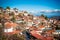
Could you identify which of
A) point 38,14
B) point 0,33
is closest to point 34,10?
point 38,14

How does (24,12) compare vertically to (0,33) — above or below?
above

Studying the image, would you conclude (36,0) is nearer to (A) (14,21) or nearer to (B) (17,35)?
(A) (14,21)

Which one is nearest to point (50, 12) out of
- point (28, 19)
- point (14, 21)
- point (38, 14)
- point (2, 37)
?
point (38, 14)

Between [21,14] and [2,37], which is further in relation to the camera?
[21,14]

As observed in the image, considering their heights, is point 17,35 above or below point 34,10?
below

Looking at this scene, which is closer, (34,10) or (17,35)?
(17,35)

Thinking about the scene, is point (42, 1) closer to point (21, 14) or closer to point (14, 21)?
point (21, 14)

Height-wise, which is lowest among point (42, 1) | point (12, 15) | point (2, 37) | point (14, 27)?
point (2, 37)

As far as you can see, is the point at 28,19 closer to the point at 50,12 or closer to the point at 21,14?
the point at 21,14
